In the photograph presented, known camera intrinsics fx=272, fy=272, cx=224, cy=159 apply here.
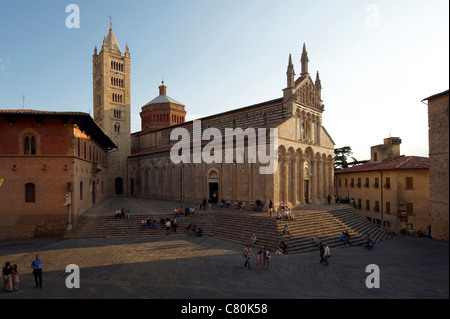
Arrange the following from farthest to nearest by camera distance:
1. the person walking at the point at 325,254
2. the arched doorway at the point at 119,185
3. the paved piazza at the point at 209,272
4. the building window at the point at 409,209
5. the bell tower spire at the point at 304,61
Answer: the arched doorway at the point at 119,185
the bell tower spire at the point at 304,61
the building window at the point at 409,209
the person walking at the point at 325,254
the paved piazza at the point at 209,272

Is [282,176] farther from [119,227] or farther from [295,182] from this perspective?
[119,227]

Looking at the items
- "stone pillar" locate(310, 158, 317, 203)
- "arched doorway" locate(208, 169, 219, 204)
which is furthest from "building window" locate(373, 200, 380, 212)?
"arched doorway" locate(208, 169, 219, 204)

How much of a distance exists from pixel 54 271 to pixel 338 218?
867 inches

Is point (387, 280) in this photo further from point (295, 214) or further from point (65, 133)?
point (65, 133)

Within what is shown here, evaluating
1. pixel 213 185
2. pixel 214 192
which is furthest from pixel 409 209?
pixel 213 185

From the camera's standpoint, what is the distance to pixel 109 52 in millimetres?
47594

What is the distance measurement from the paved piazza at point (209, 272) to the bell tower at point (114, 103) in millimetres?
27482

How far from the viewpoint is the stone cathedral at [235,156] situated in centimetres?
2859

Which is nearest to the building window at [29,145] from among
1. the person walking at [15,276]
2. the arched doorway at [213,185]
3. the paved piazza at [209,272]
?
the paved piazza at [209,272]

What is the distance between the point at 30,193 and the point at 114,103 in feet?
94.3

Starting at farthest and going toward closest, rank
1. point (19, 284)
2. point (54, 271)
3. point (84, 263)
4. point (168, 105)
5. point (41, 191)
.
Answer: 1. point (168, 105)
2. point (41, 191)
3. point (84, 263)
4. point (54, 271)
5. point (19, 284)

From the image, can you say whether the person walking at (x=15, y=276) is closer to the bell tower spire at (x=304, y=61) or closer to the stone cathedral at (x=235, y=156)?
the stone cathedral at (x=235, y=156)

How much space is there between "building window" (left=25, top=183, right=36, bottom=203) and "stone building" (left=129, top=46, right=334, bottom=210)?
1727 cm
